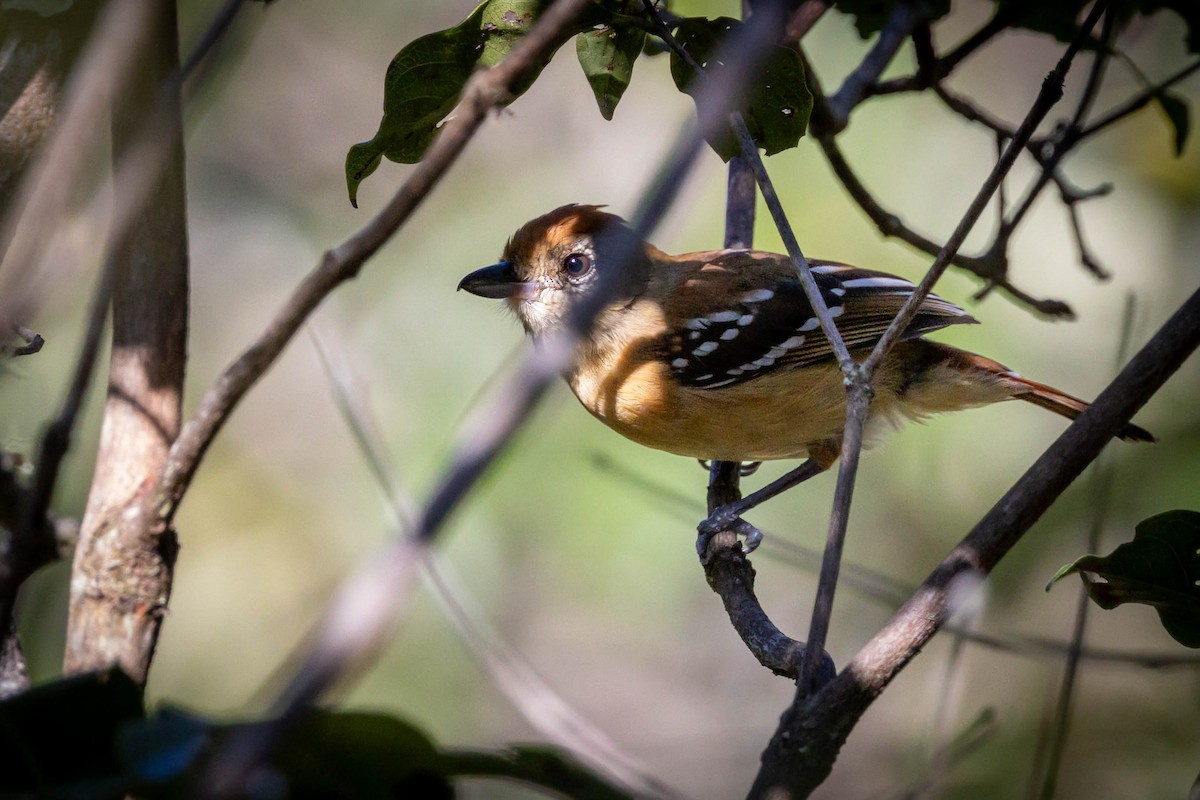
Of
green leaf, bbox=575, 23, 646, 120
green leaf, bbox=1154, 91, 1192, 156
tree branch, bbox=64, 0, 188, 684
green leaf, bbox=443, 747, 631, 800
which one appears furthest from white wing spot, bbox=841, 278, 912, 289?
green leaf, bbox=443, 747, 631, 800

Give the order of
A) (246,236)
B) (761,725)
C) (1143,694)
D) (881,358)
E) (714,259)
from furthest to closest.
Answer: (246,236), (761,725), (1143,694), (714,259), (881,358)

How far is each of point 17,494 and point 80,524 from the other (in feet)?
0.66

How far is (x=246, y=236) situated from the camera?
6062 mm

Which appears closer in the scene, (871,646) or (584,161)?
(871,646)

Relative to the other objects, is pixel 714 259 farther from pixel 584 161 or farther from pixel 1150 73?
pixel 1150 73

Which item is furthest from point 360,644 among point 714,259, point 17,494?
point 714,259

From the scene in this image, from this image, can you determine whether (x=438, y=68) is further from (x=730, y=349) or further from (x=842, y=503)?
(x=730, y=349)

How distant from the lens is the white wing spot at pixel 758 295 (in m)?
3.87

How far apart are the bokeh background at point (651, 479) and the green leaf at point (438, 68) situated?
109 inches

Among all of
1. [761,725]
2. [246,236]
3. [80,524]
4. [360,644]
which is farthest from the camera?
[246,236]

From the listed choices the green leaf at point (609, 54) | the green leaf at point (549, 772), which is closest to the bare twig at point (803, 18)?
the green leaf at point (609, 54)

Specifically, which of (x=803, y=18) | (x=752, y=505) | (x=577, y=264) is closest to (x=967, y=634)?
(x=752, y=505)

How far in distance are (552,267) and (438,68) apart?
5.97ft

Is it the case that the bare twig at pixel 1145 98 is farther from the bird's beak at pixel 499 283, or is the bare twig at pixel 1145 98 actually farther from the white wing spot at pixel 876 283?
the bird's beak at pixel 499 283
